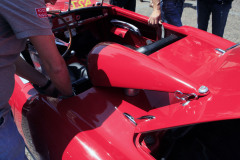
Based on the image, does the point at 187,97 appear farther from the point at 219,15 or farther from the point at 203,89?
the point at 219,15

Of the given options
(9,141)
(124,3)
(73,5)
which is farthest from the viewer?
(124,3)

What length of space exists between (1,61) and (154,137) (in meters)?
0.91

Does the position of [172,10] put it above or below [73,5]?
below

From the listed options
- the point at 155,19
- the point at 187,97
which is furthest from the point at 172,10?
the point at 187,97

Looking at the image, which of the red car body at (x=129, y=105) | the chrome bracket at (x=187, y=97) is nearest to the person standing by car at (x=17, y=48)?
the red car body at (x=129, y=105)

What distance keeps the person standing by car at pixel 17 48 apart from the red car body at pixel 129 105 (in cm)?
18

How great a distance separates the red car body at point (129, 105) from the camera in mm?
941

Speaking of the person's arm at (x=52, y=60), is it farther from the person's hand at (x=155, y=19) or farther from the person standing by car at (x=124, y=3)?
the person standing by car at (x=124, y=3)

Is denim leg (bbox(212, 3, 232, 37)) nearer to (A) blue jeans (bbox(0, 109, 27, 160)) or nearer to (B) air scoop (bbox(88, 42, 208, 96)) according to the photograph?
(B) air scoop (bbox(88, 42, 208, 96))

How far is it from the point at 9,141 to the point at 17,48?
0.51m

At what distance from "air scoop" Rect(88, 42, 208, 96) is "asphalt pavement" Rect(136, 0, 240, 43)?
11.4ft

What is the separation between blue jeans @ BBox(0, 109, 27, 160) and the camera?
1039 mm

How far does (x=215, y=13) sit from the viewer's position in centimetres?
259

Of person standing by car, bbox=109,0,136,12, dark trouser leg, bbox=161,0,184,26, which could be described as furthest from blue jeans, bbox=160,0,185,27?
person standing by car, bbox=109,0,136,12
